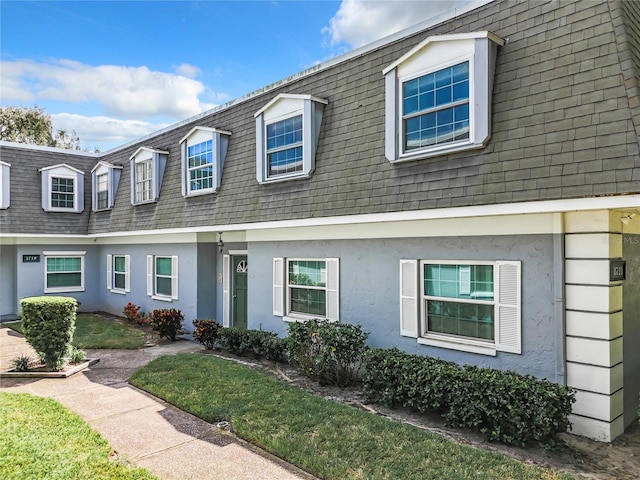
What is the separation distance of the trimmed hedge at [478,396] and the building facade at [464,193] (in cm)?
70

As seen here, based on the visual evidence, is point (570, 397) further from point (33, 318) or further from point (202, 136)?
point (202, 136)

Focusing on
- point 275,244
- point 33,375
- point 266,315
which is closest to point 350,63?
point 275,244

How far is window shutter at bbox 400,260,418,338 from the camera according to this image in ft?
23.3

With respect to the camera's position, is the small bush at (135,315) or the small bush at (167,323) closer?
the small bush at (167,323)

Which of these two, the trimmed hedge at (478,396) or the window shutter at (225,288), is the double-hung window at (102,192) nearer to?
the window shutter at (225,288)

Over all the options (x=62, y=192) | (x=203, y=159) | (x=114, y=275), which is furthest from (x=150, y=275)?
(x=62, y=192)

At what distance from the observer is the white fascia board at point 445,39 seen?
232 inches

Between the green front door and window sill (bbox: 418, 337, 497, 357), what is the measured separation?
20.0 ft

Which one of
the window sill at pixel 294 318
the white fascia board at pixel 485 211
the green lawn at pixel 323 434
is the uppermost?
the white fascia board at pixel 485 211

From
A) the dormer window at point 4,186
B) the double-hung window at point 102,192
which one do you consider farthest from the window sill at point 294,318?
the dormer window at point 4,186

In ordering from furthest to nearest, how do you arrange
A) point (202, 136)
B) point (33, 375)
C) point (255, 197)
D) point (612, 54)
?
point (202, 136) < point (255, 197) < point (33, 375) < point (612, 54)

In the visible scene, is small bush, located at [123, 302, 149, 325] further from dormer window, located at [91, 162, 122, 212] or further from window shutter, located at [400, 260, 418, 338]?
window shutter, located at [400, 260, 418, 338]

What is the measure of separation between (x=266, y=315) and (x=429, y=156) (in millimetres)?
5618

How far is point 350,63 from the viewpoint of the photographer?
8133 mm
